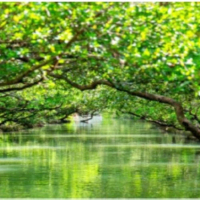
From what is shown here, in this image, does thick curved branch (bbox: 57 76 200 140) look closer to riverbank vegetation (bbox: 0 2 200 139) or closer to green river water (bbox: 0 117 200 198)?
riverbank vegetation (bbox: 0 2 200 139)

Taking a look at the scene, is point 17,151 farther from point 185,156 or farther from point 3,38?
point 3,38

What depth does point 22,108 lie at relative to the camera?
49875mm

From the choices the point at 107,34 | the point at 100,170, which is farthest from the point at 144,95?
the point at 100,170

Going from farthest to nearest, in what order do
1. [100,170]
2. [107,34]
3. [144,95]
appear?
[100,170]
[144,95]
[107,34]

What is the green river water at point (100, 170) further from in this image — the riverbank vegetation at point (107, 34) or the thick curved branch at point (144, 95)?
the riverbank vegetation at point (107, 34)

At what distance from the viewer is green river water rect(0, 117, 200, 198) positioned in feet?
87.1

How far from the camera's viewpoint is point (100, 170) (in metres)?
34.0

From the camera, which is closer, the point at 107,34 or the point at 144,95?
the point at 107,34

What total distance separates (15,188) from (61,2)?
12.5 meters

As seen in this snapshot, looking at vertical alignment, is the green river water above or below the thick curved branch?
below

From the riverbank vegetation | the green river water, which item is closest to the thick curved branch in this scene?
the riverbank vegetation

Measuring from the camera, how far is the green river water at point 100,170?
1045 inches

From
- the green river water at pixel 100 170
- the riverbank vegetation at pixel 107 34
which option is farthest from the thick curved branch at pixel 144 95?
the green river water at pixel 100 170

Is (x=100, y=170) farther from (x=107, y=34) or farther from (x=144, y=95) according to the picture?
(x=107, y=34)
